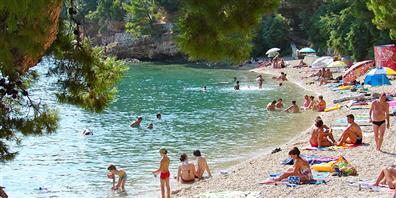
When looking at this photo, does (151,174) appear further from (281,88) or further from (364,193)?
(281,88)

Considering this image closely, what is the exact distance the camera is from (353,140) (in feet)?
53.2

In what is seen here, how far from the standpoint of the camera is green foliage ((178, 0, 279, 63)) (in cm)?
639

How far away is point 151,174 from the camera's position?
17.5m

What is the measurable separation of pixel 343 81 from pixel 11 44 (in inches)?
1182

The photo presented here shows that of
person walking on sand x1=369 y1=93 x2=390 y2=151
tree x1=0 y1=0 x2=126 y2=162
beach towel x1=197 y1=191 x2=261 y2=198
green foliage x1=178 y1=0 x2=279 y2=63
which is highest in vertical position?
green foliage x1=178 y1=0 x2=279 y2=63

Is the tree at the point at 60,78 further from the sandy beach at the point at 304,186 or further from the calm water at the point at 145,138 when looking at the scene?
the sandy beach at the point at 304,186

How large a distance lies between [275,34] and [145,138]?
34.4 m

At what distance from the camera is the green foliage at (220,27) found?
6.39m

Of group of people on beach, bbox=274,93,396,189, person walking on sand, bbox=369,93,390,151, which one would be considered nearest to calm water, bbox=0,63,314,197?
group of people on beach, bbox=274,93,396,189

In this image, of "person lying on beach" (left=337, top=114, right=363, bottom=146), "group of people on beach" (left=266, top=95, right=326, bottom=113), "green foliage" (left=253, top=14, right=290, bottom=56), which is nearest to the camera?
"person lying on beach" (left=337, top=114, right=363, bottom=146)

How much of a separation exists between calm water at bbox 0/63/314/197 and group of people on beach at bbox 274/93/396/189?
10.3ft

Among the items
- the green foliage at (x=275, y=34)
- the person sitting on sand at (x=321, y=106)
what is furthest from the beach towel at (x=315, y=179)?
the green foliage at (x=275, y=34)

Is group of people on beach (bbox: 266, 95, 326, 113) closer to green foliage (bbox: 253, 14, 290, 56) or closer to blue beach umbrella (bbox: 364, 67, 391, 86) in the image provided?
blue beach umbrella (bbox: 364, 67, 391, 86)

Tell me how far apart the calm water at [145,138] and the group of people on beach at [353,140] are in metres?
3.13
